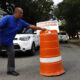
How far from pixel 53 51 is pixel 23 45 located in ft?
14.9

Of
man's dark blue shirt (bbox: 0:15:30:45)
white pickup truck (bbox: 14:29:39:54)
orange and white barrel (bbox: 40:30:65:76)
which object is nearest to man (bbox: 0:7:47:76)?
man's dark blue shirt (bbox: 0:15:30:45)

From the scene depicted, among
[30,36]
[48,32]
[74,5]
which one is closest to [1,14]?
[74,5]

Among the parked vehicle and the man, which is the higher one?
the man

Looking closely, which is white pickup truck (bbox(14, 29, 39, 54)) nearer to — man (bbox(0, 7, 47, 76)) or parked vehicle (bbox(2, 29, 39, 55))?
parked vehicle (bbox(2, 29, 39, 55))

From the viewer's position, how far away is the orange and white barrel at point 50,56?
5770 mm

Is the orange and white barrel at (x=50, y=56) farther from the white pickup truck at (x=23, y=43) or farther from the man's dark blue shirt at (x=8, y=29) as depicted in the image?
the white pickup truck at (x=23, y=43)

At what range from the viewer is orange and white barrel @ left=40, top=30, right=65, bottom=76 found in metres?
5.77

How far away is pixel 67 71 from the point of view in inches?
247

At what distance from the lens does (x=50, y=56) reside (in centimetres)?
580

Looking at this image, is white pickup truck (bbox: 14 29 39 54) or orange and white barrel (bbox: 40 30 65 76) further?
white pickup truck (bbox: 14 29 39 54)

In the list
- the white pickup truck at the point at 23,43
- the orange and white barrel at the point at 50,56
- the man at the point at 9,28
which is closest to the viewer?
the man at the point at 9,28

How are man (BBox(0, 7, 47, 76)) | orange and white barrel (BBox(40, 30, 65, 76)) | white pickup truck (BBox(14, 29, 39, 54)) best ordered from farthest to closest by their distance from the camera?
white pickup truck (BBox(14, 29, 39, 54)), orange and white barrel (BBox(40, 30, 65, 76)), man (BBox(0, 7, 47, 76))

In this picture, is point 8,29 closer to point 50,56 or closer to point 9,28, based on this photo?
point 9,28

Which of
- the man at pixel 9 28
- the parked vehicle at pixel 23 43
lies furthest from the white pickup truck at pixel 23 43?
the man at pixel 9 28
